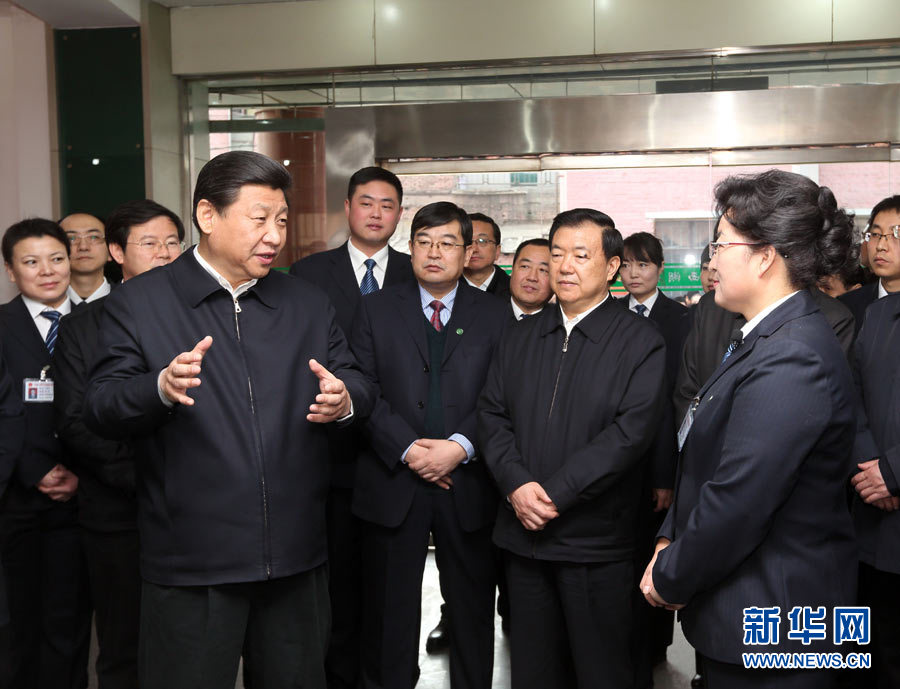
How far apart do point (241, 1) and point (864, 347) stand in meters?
5.24

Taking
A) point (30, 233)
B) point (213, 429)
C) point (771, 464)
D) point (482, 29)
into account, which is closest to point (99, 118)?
point (482, 29)

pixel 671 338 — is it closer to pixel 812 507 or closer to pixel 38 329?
pixel 812 507

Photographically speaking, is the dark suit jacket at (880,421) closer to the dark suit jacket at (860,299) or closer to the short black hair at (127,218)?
the dark suit jacket at (860,299)

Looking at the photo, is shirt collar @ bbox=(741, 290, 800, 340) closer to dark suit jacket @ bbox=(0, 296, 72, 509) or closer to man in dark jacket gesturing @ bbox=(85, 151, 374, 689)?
man in dark jacket gesturing @ bbox=(85, 151, 374, 689)

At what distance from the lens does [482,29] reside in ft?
20.4

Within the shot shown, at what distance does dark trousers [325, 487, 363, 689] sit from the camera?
3.47 m

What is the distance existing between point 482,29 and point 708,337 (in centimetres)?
371

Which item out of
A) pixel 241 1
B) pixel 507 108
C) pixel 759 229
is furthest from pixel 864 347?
pixel 241 1

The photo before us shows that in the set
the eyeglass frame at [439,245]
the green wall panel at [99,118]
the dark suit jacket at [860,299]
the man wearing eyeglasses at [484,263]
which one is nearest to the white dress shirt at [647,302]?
the man wearing eyeglasses at [484,263]

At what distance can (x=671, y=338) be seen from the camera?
4566 millimetres

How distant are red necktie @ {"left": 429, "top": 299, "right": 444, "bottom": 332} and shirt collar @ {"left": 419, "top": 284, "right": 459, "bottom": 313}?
0.01 meters

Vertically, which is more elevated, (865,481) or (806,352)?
(806,352)

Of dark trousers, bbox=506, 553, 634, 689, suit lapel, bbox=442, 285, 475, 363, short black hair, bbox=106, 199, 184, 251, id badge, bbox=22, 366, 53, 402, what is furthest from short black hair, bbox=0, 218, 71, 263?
dark trousers, bbox=506, 553, 634, 689

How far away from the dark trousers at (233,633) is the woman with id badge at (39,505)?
1.15 meters
